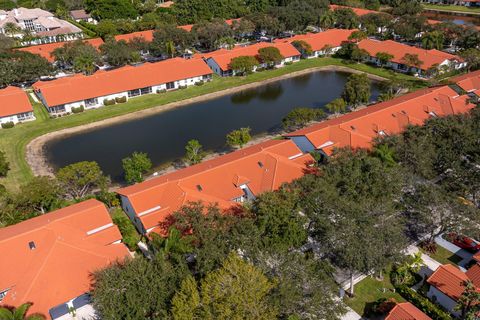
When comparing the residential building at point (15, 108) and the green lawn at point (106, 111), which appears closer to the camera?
the green lawn at point (106, 111)

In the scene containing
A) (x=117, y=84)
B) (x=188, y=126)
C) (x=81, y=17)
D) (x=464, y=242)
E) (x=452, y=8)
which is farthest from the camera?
(x=452, y=8)

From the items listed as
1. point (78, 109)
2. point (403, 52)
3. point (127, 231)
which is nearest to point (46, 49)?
point (78, 109)

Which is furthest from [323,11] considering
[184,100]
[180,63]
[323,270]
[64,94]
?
[323,270]

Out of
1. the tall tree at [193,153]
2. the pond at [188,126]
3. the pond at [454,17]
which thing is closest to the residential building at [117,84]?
the pond at [188,126]

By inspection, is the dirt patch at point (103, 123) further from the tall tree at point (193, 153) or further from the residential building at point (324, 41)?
the tall tree at point (193, 153)

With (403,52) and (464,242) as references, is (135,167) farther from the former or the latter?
(403,52)

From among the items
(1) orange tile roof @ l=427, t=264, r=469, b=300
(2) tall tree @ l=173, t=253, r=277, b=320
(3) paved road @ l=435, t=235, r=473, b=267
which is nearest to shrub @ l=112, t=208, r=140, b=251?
(2) tall tree @ l=173, t=253, r=277, b=320

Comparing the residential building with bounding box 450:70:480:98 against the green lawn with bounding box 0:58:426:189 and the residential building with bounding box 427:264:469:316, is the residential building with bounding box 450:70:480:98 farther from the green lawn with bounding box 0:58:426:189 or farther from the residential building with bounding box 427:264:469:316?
the residential building with bounding box 427:264:469:316
